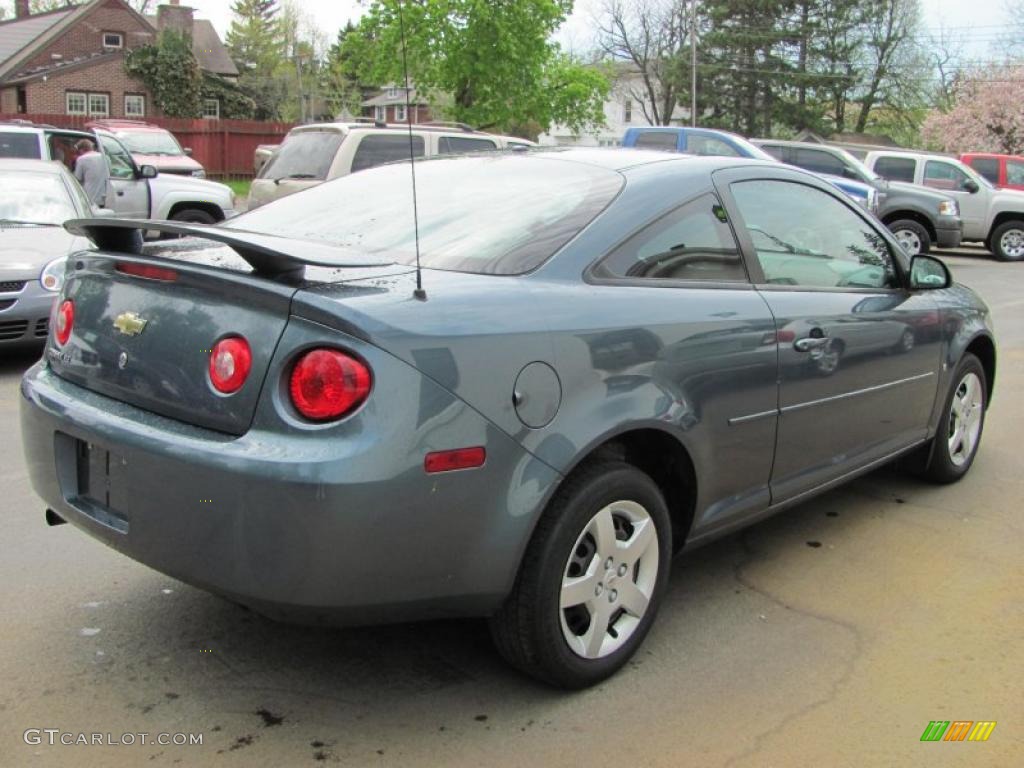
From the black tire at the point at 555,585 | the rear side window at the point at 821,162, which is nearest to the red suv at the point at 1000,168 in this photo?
the rear side window at the point at 821,162

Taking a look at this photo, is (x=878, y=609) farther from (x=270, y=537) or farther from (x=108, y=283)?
(x=108, y=283)

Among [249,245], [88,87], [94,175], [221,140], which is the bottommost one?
[249,245]

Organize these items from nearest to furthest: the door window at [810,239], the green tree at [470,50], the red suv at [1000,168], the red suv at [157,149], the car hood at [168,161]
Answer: the door window at [810,239]
the red suv at [1000,168]
the green tree at [470,50]
the car hood at [168,161]
the red suv at [157,149]

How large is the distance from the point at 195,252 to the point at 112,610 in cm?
129

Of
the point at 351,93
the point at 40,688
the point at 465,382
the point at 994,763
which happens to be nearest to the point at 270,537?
the point at 465,382

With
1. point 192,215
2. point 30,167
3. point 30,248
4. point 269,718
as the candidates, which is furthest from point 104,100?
point 269,718

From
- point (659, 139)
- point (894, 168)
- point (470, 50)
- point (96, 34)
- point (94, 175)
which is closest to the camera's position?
point (94, 175)

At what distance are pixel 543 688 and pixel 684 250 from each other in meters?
1.50

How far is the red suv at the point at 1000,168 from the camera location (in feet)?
68.3

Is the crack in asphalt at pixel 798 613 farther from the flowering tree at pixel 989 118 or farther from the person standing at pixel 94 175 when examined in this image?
the flowering tree at pixel 989 118

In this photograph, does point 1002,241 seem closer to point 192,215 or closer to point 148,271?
point 192,215

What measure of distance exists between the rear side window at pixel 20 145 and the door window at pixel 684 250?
35.3ft

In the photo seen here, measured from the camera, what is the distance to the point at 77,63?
4394cm

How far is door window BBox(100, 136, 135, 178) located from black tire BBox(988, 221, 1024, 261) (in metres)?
15.3
